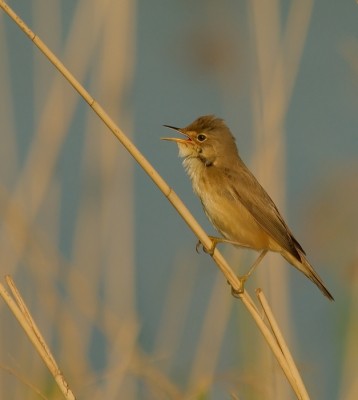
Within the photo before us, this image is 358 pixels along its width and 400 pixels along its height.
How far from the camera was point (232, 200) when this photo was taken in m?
3.34

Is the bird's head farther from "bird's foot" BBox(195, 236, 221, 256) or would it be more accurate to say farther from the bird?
"bird's foot" BBox(195, 236, 221, 256)

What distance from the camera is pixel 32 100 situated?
440cm

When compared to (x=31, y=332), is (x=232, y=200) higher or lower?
lower

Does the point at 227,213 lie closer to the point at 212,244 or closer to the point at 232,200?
the point at 232,200

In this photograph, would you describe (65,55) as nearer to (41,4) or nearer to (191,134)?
(41,4)

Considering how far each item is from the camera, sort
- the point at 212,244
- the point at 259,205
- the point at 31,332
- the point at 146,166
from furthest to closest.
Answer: the point at 259,205 → the point at 212,244 → the point at 146,166 → the point at 31,332

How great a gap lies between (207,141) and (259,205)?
45 centimetres

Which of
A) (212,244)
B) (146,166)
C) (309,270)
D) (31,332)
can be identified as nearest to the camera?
(31,332)

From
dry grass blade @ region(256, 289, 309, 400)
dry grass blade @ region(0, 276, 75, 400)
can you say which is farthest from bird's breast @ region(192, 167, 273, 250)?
dry grass blade @ region(0, 276, 75, 400)

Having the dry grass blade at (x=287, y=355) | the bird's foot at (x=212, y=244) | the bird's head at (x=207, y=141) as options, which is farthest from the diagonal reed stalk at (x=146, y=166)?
the bird's head at (x=207, y=141)

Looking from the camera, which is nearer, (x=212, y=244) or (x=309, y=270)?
(x=212, y=244)

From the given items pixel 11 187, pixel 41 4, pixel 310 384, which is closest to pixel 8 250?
pixel 11 187

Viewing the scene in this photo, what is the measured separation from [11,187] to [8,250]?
44cm

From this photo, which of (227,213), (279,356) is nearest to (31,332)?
(279,356)
